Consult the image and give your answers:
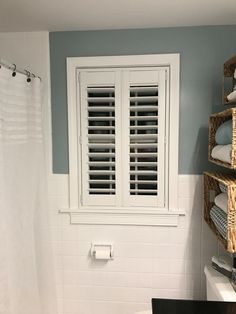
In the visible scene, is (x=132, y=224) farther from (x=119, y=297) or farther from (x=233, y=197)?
(x=233, y=197)

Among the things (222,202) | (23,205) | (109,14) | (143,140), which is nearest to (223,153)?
(222,202)

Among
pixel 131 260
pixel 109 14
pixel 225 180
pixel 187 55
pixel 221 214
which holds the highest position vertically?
pixel 109 14

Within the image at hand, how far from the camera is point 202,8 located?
5.66 ft

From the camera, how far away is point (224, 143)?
1.69 meters

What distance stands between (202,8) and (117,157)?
109 centimetres

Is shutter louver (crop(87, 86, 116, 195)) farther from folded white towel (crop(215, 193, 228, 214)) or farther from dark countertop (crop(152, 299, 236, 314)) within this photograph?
dark countertop (crop(152, 299, 236, 314))

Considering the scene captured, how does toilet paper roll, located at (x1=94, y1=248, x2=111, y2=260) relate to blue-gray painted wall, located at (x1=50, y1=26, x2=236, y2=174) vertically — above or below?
below

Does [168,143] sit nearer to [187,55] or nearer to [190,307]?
[187,55]

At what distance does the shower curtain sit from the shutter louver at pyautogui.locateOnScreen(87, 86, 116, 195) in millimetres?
353

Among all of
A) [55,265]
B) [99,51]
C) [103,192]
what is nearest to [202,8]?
[99,51]

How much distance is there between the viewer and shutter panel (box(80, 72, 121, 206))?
2105 millimetres

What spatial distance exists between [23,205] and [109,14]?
1.29 m

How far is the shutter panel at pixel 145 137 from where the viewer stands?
2068mm

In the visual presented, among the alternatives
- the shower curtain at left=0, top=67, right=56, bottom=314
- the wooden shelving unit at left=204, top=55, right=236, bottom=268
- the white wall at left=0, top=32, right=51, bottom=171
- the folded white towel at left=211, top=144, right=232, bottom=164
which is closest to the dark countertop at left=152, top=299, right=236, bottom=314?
the wooden shelving unit at left=204, top=55, right=236, bottom=268
